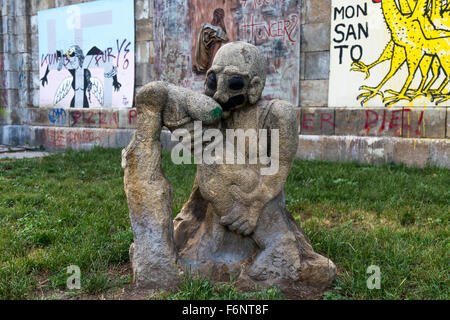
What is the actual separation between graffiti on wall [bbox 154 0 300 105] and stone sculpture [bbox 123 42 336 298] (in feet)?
12.5

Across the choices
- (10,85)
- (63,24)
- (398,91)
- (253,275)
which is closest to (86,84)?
(63,24)

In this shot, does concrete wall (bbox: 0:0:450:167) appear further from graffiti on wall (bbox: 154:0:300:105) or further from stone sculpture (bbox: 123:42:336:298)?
stone sculpture (bbox: 123:42:336:298)

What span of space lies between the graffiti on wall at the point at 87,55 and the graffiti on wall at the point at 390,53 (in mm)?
4564

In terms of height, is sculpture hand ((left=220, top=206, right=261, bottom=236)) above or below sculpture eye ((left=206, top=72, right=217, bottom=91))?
below

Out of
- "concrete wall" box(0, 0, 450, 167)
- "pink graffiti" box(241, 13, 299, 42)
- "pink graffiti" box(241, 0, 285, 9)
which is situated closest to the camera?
"concrete wall" box(0, 0, 450, 167)

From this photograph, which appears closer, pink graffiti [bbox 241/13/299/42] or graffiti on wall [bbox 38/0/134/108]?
pink graffiti [bbox 241/13/299/42]

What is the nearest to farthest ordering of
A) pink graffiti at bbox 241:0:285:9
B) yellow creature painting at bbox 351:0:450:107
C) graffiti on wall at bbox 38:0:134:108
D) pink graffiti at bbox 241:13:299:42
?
yellow creature painting at bbox 351:0:450:107, pink graffiti at bbox 241:13:299:42, pink graffiti at bbox 241:0:285:9, graffiti on wall at bbox 38:0:134:108

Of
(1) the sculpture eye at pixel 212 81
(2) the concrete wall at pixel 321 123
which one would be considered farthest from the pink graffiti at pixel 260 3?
(1) the sculpture eye at pixel 212 81

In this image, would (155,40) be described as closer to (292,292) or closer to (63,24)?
(63,24)

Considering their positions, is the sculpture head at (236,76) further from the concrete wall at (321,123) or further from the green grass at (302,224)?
the concrete wall at (321,123)

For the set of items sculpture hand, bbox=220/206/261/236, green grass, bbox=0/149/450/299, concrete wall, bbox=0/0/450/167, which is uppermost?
concrete wall, bbox=0/0/450/167

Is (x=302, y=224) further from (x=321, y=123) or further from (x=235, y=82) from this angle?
(x=321, y=123)

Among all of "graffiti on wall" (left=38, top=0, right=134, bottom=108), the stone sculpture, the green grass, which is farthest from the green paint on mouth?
"graffiti on wall" (left=38, top=0, right=134, bottom=108)

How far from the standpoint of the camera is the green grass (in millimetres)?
2766
